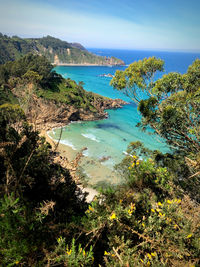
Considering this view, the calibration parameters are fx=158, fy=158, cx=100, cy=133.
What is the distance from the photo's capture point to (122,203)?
5.25 meters

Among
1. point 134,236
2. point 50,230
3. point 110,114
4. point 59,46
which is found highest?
point 59,46

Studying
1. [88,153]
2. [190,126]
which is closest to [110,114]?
[88,153]

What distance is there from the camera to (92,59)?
6437 inches

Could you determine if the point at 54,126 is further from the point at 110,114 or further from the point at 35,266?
the point at 35,266

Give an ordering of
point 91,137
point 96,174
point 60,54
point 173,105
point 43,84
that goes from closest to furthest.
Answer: point 173,105
point 96,174
point 91,137
point 43,84
point 60,54

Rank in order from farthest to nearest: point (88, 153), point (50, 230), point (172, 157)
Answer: point (88, 153)
point (172, 157)
point (50, 230)

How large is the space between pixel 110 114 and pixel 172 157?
37.3 meters

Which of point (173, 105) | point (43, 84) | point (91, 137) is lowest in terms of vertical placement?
point (91, 137)

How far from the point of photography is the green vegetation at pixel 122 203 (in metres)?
2.38

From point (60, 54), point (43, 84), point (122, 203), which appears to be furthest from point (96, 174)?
point (60, 54)

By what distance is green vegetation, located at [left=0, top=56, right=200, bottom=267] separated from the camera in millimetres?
2385

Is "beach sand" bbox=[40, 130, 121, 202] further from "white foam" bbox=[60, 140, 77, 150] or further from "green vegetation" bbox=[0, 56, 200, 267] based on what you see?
"green vegetation" bbox=[0, 56, 200, 267]

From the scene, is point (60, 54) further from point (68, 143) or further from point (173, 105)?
point (173, 105)

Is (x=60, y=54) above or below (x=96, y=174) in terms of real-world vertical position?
above
